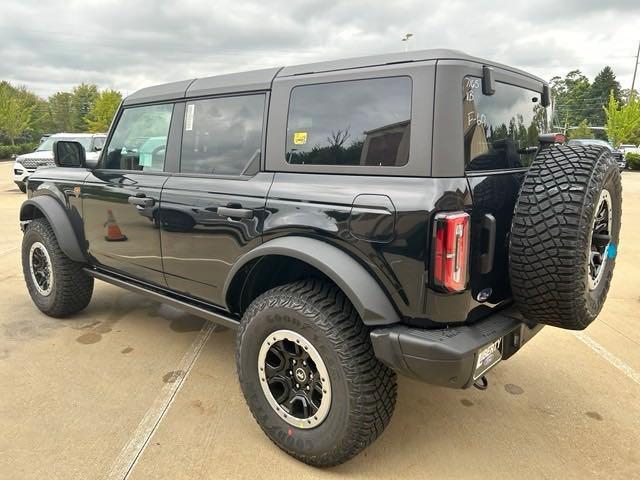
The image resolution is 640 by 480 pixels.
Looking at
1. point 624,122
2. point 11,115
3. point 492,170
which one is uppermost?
point 11,115

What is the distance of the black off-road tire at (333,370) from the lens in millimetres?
2100

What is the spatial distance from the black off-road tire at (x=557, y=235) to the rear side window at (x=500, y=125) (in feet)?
0.69

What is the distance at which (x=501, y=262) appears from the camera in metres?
2.18

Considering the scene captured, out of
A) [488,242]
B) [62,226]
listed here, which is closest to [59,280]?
[62,226]

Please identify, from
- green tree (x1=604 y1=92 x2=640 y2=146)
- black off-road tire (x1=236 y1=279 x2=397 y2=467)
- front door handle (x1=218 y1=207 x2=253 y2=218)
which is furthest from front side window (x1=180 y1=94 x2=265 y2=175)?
green tree (x1=604 y1=92 x2=640 y2=146)

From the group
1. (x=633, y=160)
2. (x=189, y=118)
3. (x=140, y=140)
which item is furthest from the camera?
(x=633, y=160)

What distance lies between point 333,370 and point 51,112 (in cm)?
7754

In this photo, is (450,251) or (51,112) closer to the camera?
(450,251)

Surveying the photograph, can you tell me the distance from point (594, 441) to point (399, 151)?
1.90 m

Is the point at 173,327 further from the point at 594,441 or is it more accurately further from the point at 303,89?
the point at 594,441

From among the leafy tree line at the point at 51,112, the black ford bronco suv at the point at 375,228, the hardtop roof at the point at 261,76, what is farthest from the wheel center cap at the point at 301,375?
the leafy tree line at the point at 51,112

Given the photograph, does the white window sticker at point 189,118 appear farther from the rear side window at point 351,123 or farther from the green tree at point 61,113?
the green tree at point 61,113

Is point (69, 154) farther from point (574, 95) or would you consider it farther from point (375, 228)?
point (574, 95)

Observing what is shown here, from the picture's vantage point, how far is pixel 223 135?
9.25 ft
